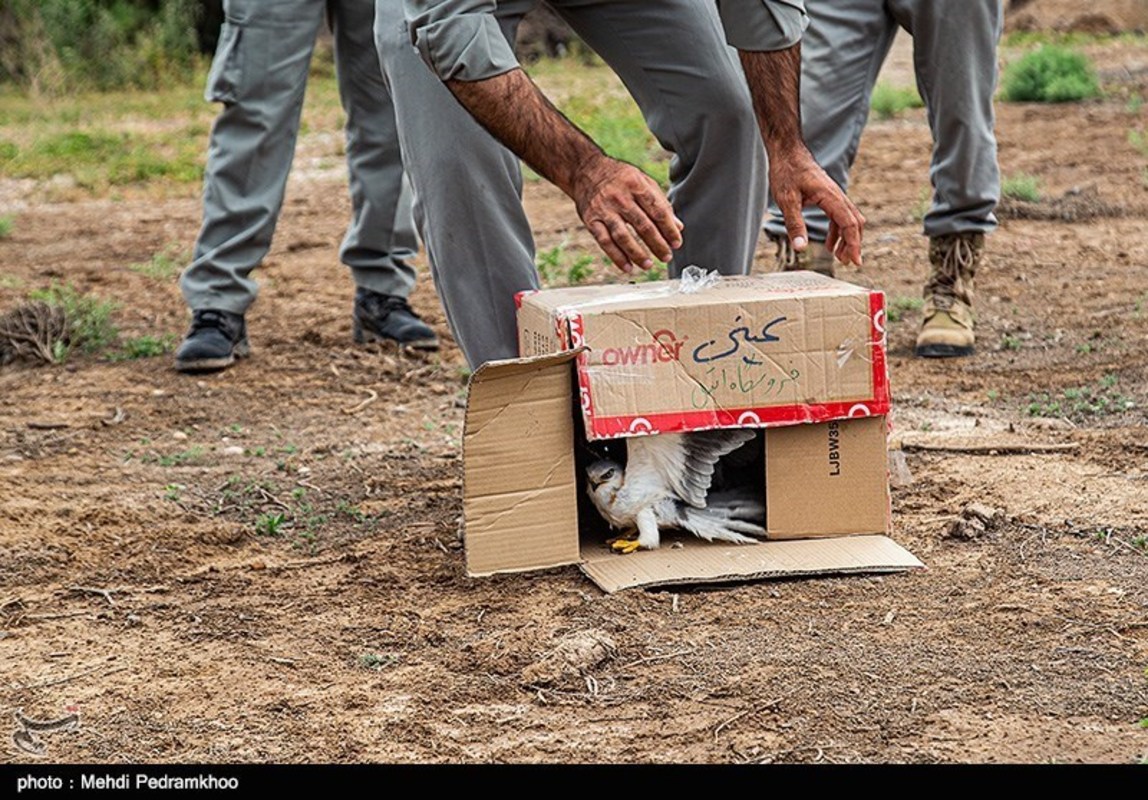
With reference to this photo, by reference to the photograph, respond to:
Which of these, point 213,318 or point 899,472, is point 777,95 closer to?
point 899,472

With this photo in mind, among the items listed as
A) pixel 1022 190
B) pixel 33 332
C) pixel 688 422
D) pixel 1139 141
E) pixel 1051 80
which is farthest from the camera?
pixel 1051 80

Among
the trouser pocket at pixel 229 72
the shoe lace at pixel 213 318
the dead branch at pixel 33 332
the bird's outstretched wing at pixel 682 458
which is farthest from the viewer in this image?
the dead branch at pixel 33 332

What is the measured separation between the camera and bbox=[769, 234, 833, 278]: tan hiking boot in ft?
14.3

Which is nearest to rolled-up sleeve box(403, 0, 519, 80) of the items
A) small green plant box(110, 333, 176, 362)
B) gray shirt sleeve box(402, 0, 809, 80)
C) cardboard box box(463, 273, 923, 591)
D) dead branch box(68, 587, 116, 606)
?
gray shirt sleeve box(402, 0, 809, 80)

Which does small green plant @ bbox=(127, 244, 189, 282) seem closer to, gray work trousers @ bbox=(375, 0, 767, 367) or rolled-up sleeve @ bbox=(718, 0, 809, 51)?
gray work trousers @ bbox=(375, 0, 767, 367)

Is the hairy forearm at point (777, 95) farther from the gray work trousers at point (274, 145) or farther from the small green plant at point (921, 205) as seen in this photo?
the small green plant at point (921, 205)

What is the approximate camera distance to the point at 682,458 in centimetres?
288

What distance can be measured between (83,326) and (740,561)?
2.90 m

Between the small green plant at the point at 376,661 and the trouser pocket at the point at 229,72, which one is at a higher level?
the trouser pocket at the point at 229,72

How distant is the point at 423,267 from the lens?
237 inches

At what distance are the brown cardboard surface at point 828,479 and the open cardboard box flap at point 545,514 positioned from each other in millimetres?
47

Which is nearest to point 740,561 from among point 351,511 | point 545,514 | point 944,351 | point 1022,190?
point 545,514

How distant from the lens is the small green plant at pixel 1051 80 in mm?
9336

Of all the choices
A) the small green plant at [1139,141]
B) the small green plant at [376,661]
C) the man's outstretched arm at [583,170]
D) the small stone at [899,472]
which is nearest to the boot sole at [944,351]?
the small stone at [899,472]
